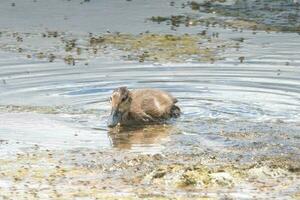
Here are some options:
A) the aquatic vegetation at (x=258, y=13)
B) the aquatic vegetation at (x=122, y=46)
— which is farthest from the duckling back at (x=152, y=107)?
the aquatic vegetation at (x=258, y=13)

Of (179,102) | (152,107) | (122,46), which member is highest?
(122,46)

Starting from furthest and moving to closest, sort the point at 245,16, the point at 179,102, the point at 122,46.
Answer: the point at 245,16
the point at 122,46
the point at 179,102

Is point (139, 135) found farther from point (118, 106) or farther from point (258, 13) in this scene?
point (258, 13)

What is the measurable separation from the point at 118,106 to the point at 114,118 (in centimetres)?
19

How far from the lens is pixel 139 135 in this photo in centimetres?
1263

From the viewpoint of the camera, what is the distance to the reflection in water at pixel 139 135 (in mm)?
12084

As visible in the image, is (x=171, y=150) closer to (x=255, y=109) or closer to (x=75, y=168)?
(x=75, y=168)

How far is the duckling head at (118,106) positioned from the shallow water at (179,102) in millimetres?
178

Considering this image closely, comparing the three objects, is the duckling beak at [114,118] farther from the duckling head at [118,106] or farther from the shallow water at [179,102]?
the shallow water at [179,102]

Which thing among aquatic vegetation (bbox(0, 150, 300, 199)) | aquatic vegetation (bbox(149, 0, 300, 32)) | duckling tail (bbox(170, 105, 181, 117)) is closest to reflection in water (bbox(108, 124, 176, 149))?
duckling tail (bbox(170, 105, 181, 117))

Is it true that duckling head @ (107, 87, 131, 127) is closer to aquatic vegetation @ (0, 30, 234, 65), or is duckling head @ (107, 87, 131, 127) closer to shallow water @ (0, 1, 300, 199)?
shallow water @ (0, 1, 300, 199)

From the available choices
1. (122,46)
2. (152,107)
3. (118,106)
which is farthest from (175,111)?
(122,46)

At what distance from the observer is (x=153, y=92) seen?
534 inches

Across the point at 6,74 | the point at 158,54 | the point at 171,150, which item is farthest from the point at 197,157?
the point at 158,54
